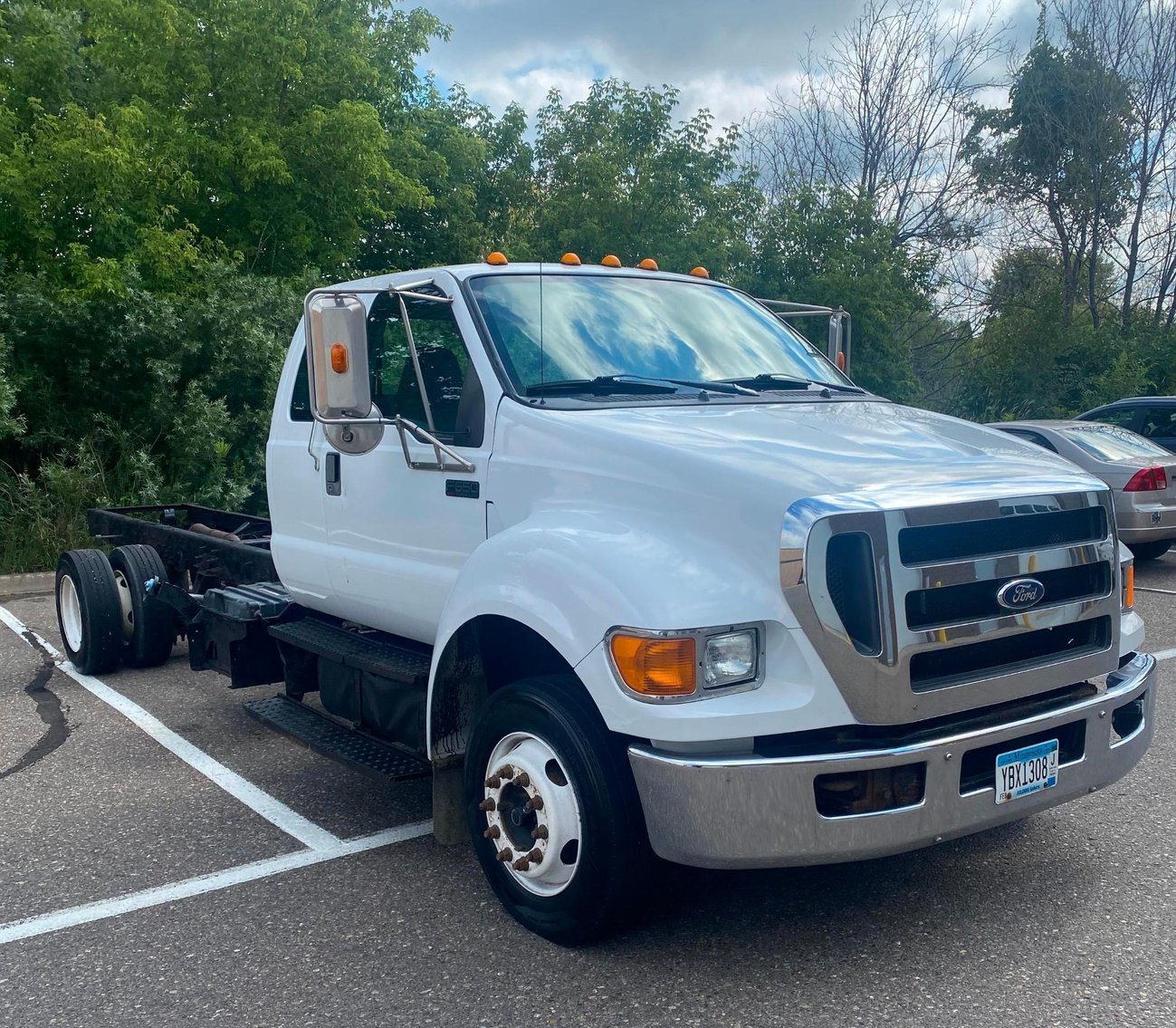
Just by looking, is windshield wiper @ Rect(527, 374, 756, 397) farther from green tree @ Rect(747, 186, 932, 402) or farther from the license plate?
green tree @ Rect(747, 186, 932, 402)

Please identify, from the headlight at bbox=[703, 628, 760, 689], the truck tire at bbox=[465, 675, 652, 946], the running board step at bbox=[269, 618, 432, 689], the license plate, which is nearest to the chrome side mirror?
the running board step at bbox=[269, 618, 432, 689]

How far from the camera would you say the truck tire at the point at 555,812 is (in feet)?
11.2

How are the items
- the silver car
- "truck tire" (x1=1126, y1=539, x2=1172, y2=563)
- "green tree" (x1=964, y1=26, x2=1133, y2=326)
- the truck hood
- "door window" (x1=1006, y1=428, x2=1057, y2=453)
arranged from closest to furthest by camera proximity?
the truck hood
the silver car
"truck tire" (x1=1126, y1=539, x2=1172, y2=563)
"door window" (x1=1006, y1=428, x2=1057, y2=453)
"green tree" (x1=964, y1=26, x2=1133, y2=326)

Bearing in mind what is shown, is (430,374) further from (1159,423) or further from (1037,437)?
(1159,423)

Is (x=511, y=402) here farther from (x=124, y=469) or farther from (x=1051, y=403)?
(x=1051, y=403)

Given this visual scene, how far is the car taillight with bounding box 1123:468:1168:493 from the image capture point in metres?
11.0

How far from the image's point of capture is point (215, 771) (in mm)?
5699

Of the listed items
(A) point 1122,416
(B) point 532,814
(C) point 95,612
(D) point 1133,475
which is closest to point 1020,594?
(B) point 532,814

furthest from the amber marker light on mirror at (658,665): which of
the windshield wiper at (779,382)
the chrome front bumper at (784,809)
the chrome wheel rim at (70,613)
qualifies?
the chrome wheel rim at (70,613)

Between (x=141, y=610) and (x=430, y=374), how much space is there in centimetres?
401

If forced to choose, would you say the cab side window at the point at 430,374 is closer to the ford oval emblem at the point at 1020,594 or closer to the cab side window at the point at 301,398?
the cab side window at the point at 301,398

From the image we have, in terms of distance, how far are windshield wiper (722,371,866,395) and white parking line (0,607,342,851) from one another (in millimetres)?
2519

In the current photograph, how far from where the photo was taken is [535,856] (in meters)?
3.65

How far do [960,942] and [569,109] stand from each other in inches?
1042
